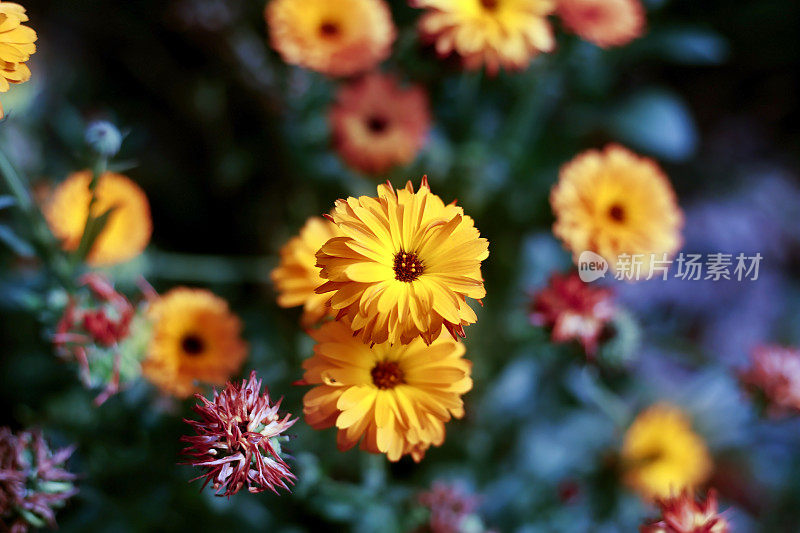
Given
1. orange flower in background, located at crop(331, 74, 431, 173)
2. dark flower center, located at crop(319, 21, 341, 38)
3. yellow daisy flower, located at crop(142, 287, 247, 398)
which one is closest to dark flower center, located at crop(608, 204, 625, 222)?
orange flower in background, located at crop(331, 74, 431, 173)

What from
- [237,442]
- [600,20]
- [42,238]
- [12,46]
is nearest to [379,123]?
[600,20]

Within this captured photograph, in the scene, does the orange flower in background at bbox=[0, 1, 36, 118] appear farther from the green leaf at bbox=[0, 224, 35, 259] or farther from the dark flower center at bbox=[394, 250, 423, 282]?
the dark flower center at bbox=[394, 250, 423, 282]

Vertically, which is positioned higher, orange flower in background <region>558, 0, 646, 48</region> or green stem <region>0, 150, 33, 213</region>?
orange flower in background <region>558, 0, 646, 48</region>

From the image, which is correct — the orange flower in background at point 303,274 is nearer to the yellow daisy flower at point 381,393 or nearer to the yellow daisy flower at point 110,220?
the yellow daisy flower at point 381,393

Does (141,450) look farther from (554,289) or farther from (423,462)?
(554,289)

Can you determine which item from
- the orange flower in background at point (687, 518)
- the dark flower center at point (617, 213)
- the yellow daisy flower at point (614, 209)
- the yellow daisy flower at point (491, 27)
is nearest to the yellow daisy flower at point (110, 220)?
the yellow daisy flower at point (491, 27)
